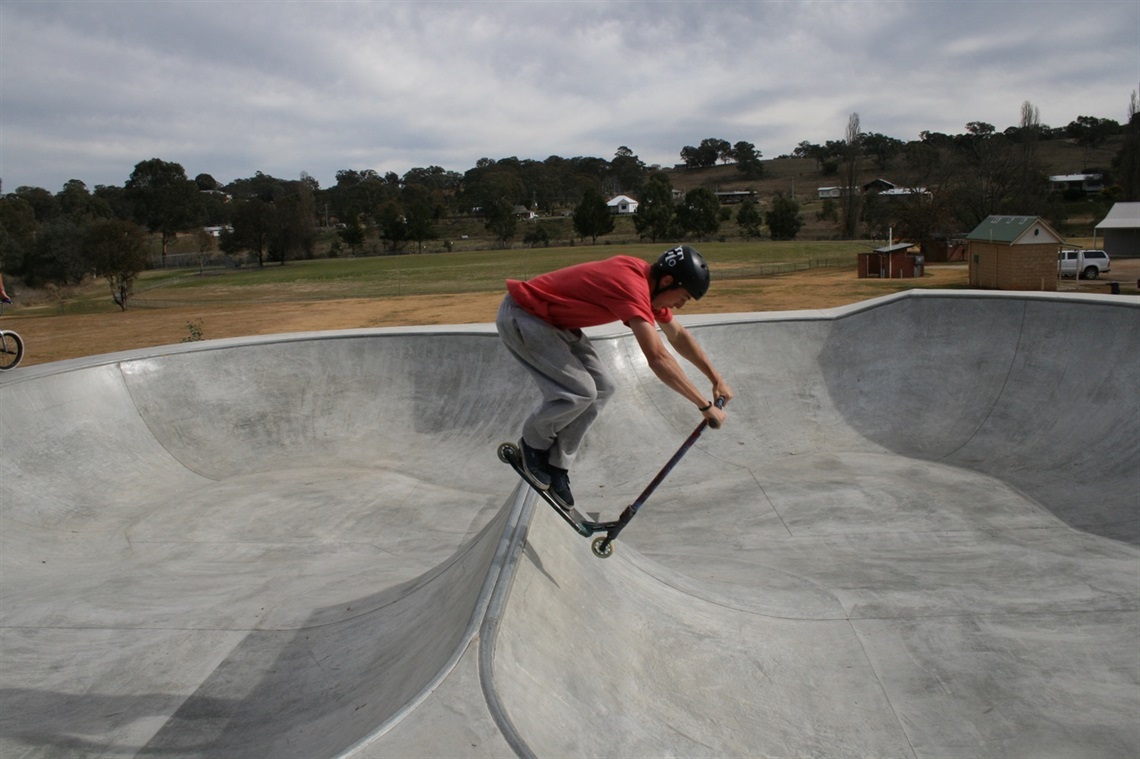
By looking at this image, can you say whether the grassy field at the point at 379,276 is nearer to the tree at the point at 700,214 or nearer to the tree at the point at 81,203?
the tree at the point at 700,214

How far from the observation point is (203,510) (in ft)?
27.9

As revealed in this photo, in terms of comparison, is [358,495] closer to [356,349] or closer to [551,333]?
[356,349]

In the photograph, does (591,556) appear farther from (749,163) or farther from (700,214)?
(749,163)

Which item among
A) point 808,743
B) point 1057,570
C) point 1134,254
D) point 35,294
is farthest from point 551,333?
point 35,294

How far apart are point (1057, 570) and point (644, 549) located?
3.35m

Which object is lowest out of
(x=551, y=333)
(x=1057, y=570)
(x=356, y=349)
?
(x=1057, y=570)

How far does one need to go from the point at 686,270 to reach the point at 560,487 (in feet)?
5.00

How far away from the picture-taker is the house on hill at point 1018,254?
26094 millimetres

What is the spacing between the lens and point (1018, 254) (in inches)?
1046

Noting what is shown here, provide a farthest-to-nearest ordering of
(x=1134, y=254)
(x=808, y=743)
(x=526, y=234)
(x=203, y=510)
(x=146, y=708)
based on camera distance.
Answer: (x=526, y=234) → (x=1134, y=254) → (x=203, y=510) → (x=146, y=708) → (x=808, y=743)

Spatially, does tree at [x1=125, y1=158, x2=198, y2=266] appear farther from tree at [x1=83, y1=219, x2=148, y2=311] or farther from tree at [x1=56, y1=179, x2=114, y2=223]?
tree at [x1=83, y1=219, x2=148, y2=311]

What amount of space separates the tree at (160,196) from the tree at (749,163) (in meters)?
89.2

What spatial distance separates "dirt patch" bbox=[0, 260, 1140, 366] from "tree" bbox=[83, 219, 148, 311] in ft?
5.91

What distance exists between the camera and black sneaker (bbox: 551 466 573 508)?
15.6 ft
